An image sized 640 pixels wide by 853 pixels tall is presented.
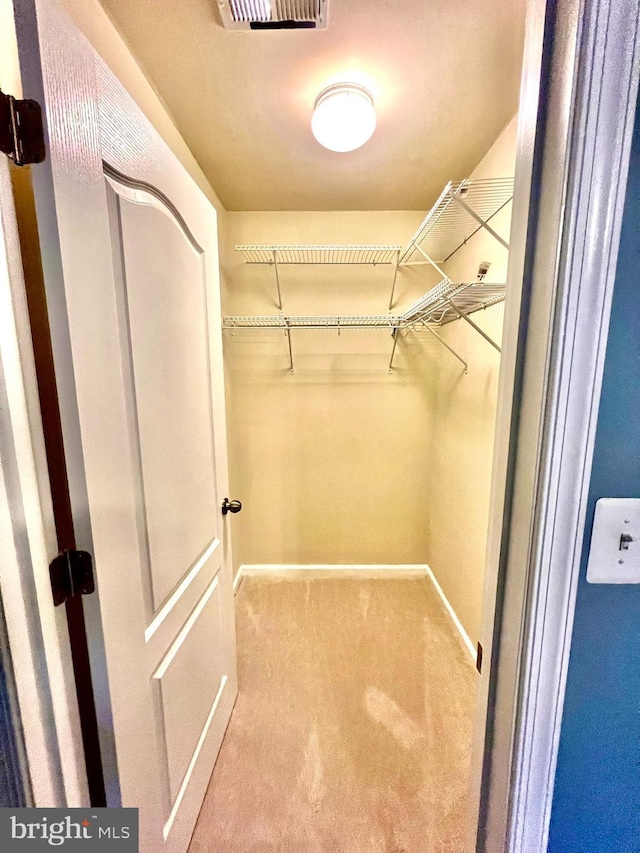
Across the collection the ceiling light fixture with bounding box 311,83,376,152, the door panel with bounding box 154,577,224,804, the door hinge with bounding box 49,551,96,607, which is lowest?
the door panel with bounding box 154,577,224,804

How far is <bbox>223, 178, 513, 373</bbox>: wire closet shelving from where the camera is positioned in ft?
4.23

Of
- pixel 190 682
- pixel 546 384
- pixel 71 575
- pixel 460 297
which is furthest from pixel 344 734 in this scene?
pixel 460 297

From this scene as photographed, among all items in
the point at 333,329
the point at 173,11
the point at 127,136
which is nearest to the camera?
the point at 127,136

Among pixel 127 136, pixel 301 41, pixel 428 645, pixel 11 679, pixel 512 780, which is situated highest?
pixel 301 41

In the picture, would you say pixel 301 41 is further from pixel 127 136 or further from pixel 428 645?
pixel 428 645

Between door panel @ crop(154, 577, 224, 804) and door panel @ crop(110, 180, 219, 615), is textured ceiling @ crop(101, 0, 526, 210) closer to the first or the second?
door panel @ crop(110, 180, 219, 615)

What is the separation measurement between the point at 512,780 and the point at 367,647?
140 centimetres

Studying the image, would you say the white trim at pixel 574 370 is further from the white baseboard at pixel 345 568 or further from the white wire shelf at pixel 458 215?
the white baseboard at pixel 345 568

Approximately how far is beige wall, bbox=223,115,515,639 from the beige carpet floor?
0.45 meters

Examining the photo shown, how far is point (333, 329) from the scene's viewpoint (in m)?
2.24

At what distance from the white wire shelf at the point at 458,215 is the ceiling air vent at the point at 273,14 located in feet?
2.01

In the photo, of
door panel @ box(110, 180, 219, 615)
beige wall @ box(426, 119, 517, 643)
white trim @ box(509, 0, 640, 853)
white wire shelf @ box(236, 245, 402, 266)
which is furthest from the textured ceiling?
white trim @ box(509, 0, 640, 853)

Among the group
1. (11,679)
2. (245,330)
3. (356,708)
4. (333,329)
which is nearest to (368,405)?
(333,329)

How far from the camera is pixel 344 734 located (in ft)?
4.50
